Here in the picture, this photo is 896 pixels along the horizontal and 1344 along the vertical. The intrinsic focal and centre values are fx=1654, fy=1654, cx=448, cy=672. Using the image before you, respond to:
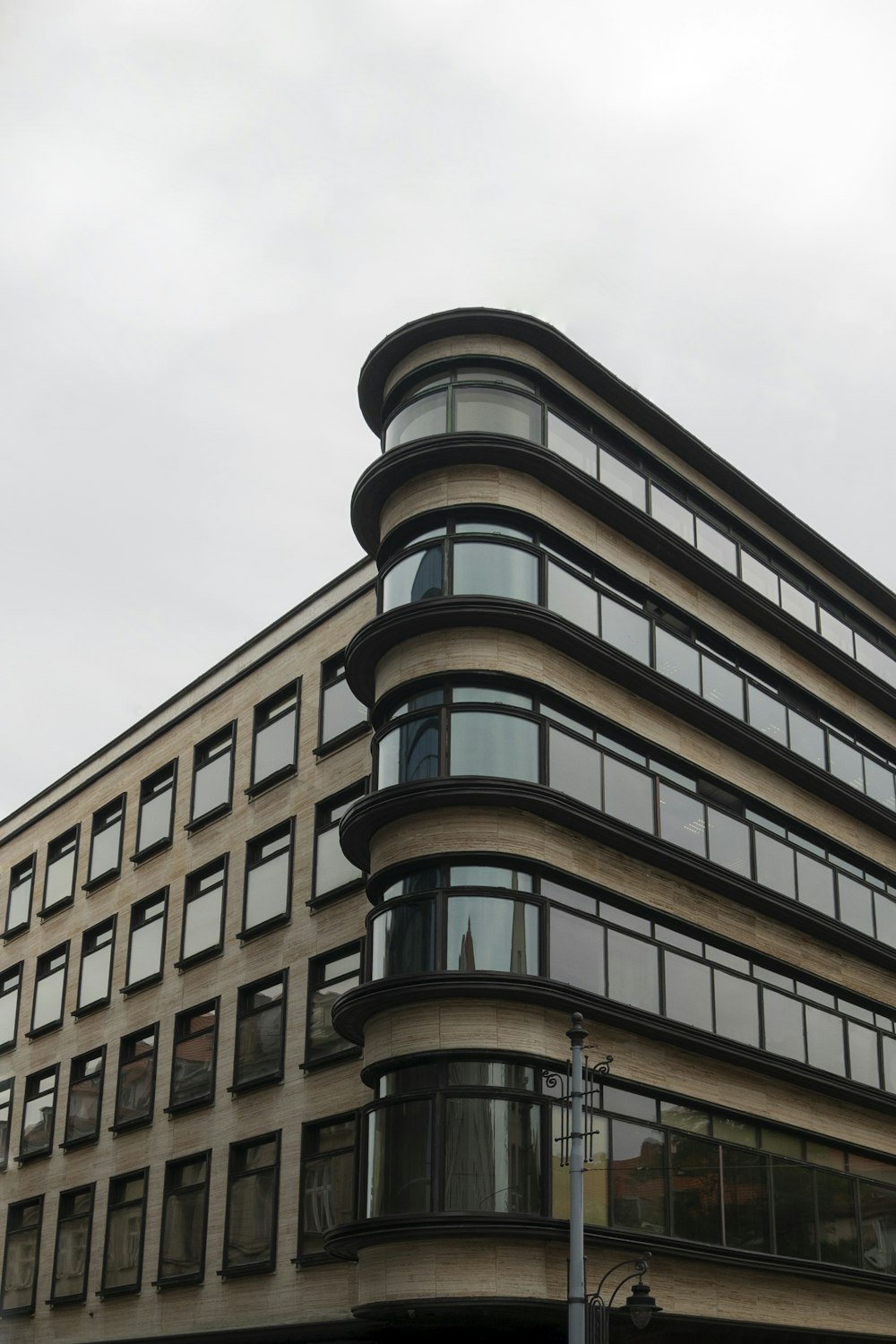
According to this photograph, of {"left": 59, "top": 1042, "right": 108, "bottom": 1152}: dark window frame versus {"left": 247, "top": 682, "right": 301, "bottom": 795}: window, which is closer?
{"left": 247, "top": 682, "right": 301, "bottom": 795}: window

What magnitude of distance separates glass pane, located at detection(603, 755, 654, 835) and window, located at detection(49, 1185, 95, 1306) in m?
17.4

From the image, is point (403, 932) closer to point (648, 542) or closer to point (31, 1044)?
point (648, 542)

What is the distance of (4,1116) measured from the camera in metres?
45.7

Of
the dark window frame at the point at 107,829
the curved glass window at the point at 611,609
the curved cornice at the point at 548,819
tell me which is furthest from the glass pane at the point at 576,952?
the dark window frame at the point at 107,829

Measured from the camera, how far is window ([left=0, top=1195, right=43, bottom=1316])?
41531 mm

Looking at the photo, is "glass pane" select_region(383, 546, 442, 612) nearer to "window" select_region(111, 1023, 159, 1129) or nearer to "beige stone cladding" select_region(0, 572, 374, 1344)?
"beige stone cladding" select_region(0, 572, 374, 1344)

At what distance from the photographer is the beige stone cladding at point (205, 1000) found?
3381 centimetres

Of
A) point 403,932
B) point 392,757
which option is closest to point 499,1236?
point 403,932

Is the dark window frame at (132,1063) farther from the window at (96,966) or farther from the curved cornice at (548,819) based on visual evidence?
the curved cornice at (548,819)

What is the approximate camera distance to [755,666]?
38656 mm

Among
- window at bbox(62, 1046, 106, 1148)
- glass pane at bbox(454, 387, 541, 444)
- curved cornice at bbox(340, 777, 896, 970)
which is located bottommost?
window at bbox(62, 1046, 106, 1148)

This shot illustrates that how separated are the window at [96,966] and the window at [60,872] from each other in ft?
6.33

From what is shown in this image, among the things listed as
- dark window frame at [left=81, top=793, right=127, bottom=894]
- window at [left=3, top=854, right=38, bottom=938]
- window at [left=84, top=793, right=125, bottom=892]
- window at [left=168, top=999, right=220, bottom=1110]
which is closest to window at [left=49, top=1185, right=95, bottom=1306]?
window at [left=168, top=999, right=220, bottom=1110]

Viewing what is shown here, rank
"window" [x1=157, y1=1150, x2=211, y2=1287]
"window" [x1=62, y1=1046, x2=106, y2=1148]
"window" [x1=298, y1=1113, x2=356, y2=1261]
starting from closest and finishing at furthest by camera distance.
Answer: "window" [x1=298, y1=1113, x2=356, y2=1261] < "window" [x1=157, y1=1150, x2=211, y2=1287] < "window" [x1=62, y1=1046, x2=106, y2=1148]
